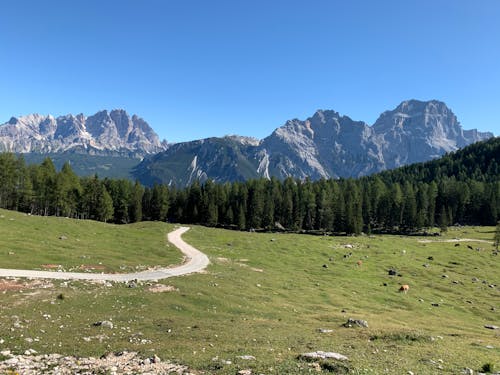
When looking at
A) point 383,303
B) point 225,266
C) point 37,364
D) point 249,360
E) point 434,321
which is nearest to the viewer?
point 37,364

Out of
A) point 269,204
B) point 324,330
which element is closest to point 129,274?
point 324,330

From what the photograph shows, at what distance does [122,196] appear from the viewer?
14712cm

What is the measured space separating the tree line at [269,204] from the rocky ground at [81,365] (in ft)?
381

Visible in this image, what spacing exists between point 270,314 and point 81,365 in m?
20.1

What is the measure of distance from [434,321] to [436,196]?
157 meters

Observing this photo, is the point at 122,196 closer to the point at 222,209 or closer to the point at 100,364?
the point at 222,209

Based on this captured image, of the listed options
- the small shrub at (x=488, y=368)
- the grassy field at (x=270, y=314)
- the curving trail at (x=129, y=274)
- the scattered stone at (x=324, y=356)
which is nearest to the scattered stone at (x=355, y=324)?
the grassy field at (x=270, y=314)

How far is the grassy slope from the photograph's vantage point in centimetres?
4288

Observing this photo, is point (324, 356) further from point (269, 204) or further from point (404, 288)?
point (269, 204)

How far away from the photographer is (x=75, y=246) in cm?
5475

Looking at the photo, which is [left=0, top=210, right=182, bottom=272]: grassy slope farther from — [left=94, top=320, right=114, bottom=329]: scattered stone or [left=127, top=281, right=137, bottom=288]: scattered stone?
[left=94, top=320, right=114, bottom=329]: scattered stone

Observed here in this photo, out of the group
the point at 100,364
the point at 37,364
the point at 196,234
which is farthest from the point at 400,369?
the point at 196,234

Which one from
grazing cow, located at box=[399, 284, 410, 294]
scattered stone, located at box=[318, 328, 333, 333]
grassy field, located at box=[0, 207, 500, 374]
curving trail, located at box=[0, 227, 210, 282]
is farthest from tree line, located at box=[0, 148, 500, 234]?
scattered stone, located at box=[318, 328, 333, 333]

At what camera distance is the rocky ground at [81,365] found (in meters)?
14.6
